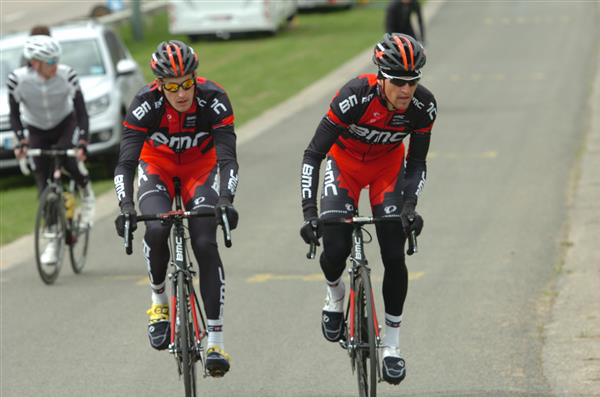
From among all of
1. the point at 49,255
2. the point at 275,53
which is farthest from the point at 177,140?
the point at 275,53

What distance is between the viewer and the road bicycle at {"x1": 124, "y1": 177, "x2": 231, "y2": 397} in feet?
22.1

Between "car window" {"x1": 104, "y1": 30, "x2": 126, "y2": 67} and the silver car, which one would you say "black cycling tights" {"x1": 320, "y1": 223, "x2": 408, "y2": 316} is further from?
"car window" {"x1": 104, "y1": 30, "x2": 126, "y2": 67}

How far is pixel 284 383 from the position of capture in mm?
7797

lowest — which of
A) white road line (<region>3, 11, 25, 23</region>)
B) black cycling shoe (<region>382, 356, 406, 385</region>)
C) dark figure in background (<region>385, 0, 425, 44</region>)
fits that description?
white road line (<region>3, 11, 25, 23</region>)

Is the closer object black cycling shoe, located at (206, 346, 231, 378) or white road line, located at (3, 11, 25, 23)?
black cycling shoe, located at (206, 346, 231, 378)

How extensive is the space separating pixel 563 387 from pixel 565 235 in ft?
17.4

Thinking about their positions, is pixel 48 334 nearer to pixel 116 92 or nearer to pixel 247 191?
pixel 247 191

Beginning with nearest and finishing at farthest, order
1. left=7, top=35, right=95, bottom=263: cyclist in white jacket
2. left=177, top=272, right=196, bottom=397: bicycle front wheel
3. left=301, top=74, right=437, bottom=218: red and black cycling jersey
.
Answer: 1. left=177, top=272, right=196, bottom=397: bicycle front wheel
2. left=301, top=74, right=437, bottom=218: red and black cycling jersey
3. left=7, top=35, right=95, bottom=263: cyclist in white jacket

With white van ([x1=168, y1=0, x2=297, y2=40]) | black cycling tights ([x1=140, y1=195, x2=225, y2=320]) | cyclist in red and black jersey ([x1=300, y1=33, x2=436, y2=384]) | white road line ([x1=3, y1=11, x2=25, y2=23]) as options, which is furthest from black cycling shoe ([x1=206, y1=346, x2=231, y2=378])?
white road line ([x1=3, y1=11, x2=25, y2=23])

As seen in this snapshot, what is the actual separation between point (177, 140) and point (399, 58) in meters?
1.44

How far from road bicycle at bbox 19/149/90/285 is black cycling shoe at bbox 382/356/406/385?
15.9 ft

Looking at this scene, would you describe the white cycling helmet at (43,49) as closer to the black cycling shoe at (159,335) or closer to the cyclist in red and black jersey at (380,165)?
the cyclist in red and black jersey at (380,165)

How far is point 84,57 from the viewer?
18.3 metres

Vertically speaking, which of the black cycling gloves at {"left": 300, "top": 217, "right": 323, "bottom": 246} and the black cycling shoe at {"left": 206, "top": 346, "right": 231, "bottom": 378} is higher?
the black cycling gloves at {"left": 300, "top": 217, "right": 323, "bottom": 246}
